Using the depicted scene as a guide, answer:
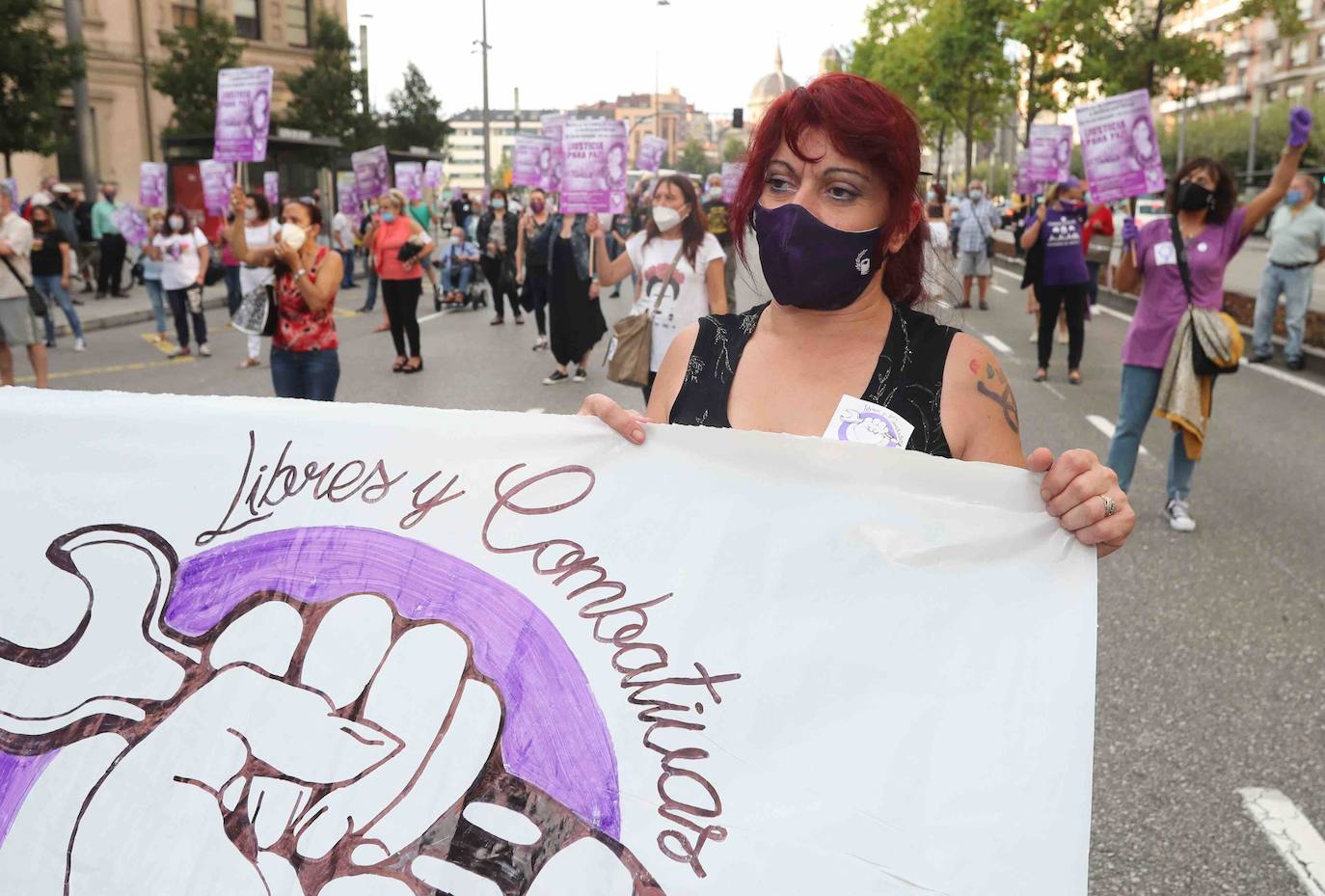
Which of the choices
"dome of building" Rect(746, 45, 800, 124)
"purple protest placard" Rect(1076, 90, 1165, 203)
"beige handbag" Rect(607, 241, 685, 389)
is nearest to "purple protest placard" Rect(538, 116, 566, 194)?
"purple protest placard" Rect(1076, 90, 1165, 203)

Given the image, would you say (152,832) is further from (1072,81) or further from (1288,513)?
(1072,81)

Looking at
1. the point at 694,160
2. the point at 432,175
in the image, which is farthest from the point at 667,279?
the point at 694,160

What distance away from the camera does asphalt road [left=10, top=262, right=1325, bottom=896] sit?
3117 mm

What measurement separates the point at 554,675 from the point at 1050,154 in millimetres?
16969

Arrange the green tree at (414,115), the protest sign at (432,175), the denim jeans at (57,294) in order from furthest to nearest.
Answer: the green tree at (414,115), the protest sign at (432,175), the denim jeans at (57,294)

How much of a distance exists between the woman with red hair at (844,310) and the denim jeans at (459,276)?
17.2 m

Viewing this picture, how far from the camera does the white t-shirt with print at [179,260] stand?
12.5 meters

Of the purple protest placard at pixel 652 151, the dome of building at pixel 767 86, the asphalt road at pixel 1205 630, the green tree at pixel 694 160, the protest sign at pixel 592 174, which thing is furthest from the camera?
the dome of building at pixel 767 86

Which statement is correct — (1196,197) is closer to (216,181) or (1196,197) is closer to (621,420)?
(621,420)

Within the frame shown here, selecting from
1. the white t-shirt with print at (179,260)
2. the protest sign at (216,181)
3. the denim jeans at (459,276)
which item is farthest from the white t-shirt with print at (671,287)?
the denim jeans at (459,276)

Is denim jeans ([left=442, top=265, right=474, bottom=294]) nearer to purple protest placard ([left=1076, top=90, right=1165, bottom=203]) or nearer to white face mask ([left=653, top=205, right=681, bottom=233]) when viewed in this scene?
purple protest placard ([left=1076, top=90, right=1165, bottom=203])

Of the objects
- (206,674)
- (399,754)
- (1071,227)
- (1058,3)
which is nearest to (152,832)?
(206,674)

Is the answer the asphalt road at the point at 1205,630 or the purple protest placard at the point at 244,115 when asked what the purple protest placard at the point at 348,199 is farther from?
the asphalt road at the point at 1205,630

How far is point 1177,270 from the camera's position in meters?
5.92
